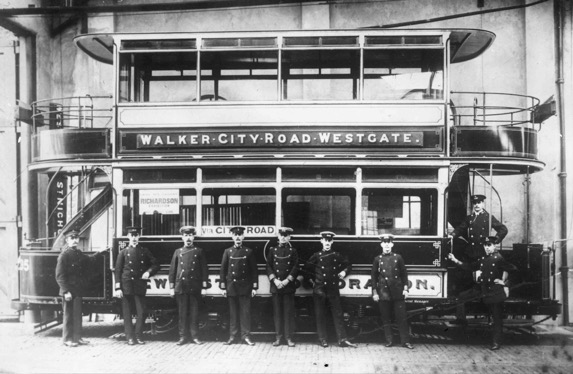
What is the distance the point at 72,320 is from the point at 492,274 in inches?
239

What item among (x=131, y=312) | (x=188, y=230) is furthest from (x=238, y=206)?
(x=131, y=312)

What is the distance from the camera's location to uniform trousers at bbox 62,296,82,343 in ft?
28.6

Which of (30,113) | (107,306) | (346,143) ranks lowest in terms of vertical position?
(107,306)

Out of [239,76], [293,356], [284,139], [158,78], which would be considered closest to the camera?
[293,356]

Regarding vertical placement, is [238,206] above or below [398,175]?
below

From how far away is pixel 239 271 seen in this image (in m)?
8.70

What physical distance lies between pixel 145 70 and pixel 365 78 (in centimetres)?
350

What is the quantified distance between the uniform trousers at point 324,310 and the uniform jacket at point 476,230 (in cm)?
210

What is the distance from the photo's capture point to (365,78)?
9.38 metres

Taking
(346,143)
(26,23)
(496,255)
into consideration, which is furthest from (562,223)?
(26,23)

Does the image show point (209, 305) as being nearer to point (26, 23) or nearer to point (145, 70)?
point (145, 70)

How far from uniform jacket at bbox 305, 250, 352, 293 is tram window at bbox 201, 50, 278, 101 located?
259cm

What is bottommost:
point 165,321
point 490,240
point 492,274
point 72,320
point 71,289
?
point 165,321

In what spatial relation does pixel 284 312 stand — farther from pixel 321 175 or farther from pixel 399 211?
pixel 399 211
